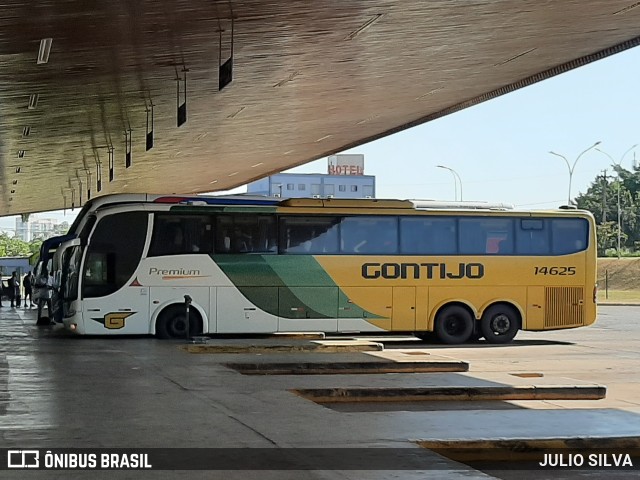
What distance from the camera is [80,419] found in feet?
32.2

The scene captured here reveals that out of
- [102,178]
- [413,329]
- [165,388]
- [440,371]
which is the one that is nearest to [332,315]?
[413,329]

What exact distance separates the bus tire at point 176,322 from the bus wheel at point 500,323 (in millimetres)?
6744

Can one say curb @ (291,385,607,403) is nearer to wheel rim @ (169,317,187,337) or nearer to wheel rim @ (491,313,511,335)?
wheel rim @ (169,317,187,337)

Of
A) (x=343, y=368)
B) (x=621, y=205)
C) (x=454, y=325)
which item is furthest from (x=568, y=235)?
(x=621, y=205)

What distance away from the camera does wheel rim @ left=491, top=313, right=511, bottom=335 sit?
23.8 m

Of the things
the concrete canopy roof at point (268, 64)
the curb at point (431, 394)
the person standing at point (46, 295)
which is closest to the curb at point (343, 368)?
the curb at point (431, 394)

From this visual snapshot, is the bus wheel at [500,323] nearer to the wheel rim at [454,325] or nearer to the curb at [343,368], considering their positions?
the wheel rim at [454,325]

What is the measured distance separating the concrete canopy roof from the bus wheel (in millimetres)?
5017

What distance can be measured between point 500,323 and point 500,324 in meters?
Answer: 0.02

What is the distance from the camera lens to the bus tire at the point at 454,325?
23562 mm

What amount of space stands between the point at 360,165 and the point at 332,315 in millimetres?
122253

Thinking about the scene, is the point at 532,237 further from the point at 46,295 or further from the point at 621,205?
the point at 621,205

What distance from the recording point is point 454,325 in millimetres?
23797

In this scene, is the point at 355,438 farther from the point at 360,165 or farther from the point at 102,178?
the point at 360,165
